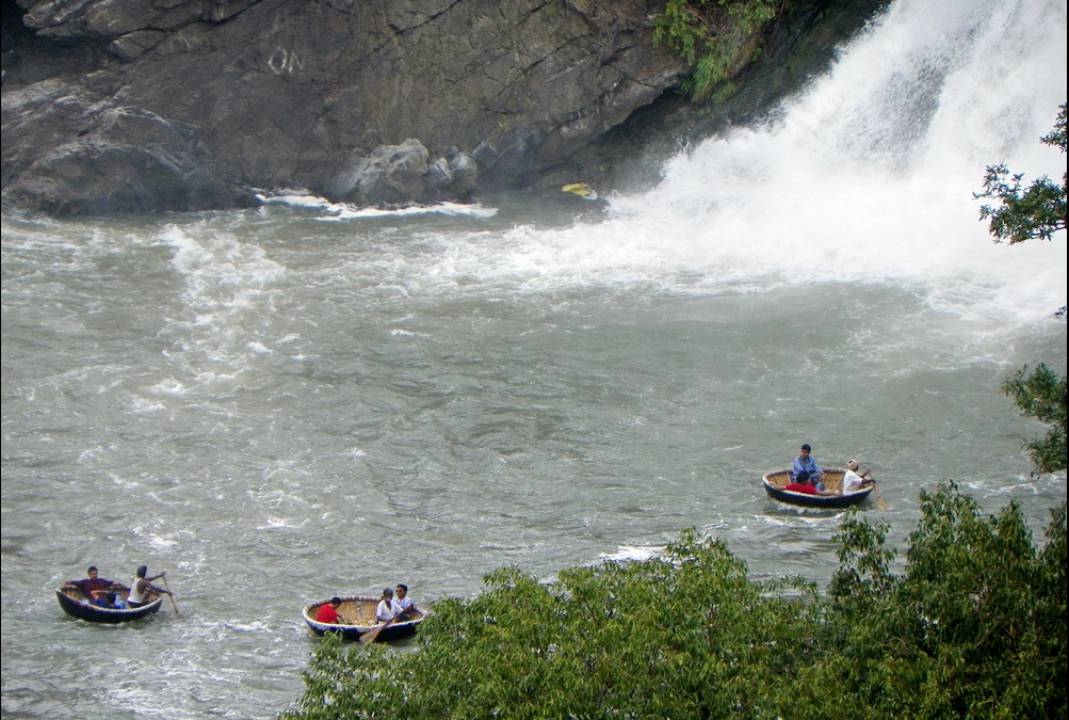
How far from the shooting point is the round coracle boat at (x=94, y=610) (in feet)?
55.5

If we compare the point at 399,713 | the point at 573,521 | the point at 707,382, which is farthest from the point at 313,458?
the point at 399,713

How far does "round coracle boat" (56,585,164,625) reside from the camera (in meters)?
16.9

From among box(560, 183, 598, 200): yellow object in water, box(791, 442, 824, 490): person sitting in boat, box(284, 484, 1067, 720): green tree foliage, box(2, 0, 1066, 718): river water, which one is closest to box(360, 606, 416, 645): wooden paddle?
box(2, 0, 1066, 718): river water

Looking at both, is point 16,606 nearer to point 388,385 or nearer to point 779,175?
point 388,385

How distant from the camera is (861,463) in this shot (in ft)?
68.6

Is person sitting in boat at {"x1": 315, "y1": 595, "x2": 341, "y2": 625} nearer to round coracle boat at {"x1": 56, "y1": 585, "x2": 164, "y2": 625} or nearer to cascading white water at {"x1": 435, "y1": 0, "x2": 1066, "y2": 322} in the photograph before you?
round coracle boat at {"x1": 56, "y1": 585, "x2": 164, "y2": 625}

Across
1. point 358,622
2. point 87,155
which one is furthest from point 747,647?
point 87,155

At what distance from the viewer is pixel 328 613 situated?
649 inches

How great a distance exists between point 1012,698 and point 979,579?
4.79 ft

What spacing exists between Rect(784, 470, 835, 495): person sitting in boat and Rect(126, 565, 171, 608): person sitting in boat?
900cm

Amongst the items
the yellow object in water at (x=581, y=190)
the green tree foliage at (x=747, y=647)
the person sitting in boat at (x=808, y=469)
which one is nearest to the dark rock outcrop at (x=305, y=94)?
the yellow object in water at (x=581, y=190)

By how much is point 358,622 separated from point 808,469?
7163 mm

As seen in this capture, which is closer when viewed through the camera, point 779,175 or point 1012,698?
point 1012,698

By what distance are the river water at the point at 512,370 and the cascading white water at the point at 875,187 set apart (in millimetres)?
90
